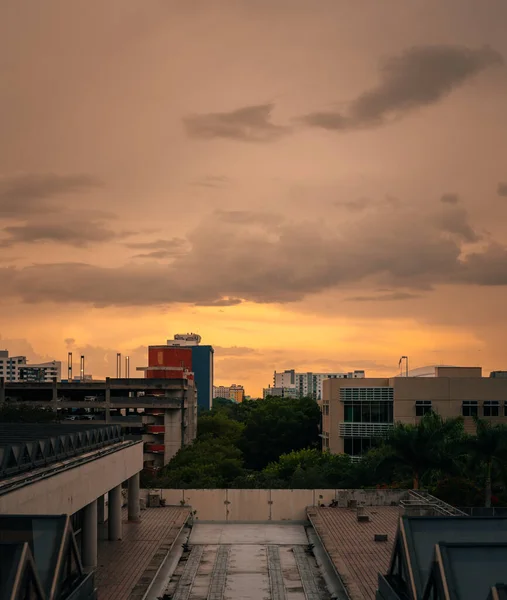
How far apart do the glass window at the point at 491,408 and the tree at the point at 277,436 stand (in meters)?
29.6

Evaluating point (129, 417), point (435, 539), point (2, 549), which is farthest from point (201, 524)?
point (129, 417)

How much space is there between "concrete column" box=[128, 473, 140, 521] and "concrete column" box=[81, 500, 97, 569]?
42.3ft

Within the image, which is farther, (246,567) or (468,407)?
(468,407)

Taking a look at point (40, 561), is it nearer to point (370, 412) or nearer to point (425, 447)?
point (425, 447)

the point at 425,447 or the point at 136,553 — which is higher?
the point at 425,447

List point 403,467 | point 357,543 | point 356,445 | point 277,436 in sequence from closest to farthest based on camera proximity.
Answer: point 357,543 < point 403,467 < point 356,445 < point 277,436

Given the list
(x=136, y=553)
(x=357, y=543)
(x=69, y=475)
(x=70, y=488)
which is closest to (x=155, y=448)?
(x=357, y=543)

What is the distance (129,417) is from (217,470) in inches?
1340

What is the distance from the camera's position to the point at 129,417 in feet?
377

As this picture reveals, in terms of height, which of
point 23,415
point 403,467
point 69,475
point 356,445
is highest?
point 23,415

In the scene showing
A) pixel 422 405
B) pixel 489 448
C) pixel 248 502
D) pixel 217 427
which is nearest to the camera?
pixel 489 448

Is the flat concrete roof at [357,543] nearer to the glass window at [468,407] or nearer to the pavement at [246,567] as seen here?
the pavement at [246,567]

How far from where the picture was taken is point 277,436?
11812cm

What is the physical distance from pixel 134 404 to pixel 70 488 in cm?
9007
